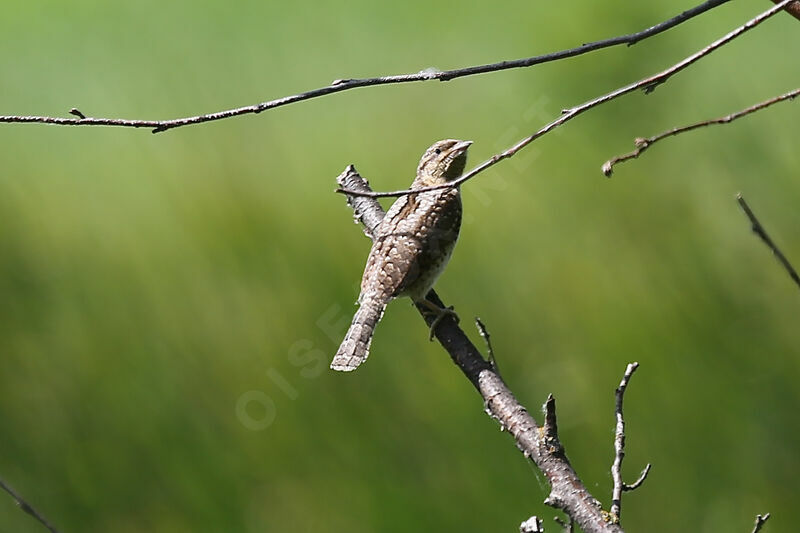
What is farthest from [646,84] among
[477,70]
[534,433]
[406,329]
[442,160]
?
[406,329]

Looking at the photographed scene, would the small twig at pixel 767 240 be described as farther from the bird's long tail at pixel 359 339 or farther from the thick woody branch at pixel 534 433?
the bird's long tail at pixel 359 339

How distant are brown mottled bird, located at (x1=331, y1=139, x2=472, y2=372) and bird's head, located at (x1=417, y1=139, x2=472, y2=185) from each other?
7 cm

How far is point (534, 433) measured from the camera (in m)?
0.67

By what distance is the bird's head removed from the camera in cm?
127

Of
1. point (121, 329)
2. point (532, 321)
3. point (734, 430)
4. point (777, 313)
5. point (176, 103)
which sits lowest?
point (734, 430)

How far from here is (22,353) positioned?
145cm

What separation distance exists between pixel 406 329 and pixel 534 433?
0.76 metres

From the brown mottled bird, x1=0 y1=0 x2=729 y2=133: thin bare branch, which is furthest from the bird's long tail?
x1=0 y1=0 x2=729 y2=133: thin bare branch

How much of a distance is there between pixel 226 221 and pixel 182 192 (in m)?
0.12

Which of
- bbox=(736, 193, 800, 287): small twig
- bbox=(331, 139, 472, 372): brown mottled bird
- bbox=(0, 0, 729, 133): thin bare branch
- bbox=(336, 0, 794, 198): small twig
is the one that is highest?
bbox=(331, 139, 472, 372): brown mottled bird

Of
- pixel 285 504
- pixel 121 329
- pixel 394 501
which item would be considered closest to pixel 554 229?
pixel 394 501

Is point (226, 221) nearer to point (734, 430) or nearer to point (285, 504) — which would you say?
point (285, 504)

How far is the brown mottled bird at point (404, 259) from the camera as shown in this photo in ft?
3.41

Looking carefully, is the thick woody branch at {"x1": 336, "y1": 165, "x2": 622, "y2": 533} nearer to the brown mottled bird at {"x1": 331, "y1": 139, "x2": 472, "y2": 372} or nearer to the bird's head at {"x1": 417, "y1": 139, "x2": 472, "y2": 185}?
the brown mottled bird at {"x1": 331, "y1": 139, "x2": 472, "y2": 372}
